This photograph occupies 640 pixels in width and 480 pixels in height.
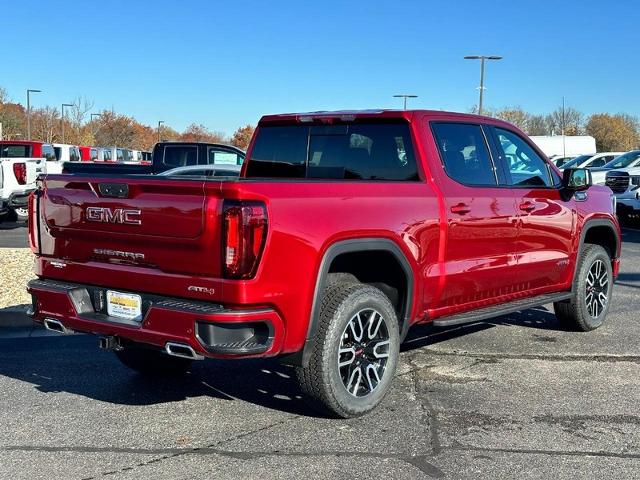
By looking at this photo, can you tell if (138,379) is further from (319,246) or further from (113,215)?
(319,246)

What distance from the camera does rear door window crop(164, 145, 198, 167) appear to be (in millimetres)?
16688

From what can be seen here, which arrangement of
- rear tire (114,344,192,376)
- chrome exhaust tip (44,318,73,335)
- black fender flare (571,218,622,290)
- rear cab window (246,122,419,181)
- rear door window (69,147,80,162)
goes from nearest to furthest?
chrome exhaust tip (44,318,73,335) → rear cab window (246,122,419,181) → rear tire (114,344,192,376) → black fender flare (571,218,622,290) → rear door window (69,147,80,162)

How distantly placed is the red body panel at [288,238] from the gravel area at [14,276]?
3686 millimetres

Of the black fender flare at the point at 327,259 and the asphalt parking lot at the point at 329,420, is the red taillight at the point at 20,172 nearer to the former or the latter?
the asphalt parking lot at the point at 329,420

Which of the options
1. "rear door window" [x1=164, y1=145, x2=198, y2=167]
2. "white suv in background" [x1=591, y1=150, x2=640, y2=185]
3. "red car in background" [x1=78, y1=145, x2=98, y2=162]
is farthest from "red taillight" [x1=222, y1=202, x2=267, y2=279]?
"red car in background" [x1=78, y1=145, x2=98, y2=162]

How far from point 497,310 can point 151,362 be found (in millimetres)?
2670

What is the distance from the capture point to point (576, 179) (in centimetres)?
661

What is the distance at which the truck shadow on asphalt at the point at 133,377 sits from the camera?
531 cm

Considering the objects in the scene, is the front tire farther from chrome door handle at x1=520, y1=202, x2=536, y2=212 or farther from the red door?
chrome door handle at x1=520, y1=202, x2=536, y2=212

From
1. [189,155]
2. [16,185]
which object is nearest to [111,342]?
[189,155]

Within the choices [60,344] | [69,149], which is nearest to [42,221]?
[60,344]

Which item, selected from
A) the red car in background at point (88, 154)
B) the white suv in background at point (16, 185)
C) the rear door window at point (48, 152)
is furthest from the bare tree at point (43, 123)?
the white suv in background at point (16, 185)

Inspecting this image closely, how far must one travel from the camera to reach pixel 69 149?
2977 cm

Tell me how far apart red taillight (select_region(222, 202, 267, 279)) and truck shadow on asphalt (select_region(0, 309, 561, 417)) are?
1373mm
